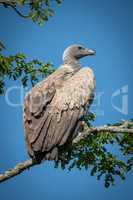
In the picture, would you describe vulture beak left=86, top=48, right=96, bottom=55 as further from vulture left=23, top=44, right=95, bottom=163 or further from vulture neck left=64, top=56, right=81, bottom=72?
vulture left=23, top=44, right=95, bottom=163

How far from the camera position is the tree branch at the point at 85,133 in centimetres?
678

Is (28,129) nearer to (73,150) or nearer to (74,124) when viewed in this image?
(74,124)

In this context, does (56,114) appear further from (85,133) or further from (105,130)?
(105,130)

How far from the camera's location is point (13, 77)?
8.41 m

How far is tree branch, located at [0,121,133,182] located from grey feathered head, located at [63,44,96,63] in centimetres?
157

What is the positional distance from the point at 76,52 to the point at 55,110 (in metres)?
2.05

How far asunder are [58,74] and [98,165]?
140 centimetres

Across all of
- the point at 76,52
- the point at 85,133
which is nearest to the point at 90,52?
the point at 76,52

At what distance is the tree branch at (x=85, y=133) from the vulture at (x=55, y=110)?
0.31 feet

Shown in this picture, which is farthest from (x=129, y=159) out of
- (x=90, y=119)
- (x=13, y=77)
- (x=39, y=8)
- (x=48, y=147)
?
(x=39, y=8)

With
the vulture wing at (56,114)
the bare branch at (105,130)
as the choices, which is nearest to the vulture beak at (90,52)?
the vulture wing at (56,114)

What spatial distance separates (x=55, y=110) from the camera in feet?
23.2

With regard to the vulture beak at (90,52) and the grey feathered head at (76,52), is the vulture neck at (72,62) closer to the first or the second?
the grey feathered head at (76,52)

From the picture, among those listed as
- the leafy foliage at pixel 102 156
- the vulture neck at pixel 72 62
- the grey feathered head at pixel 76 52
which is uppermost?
the grey feathered head at pixel 76 52
